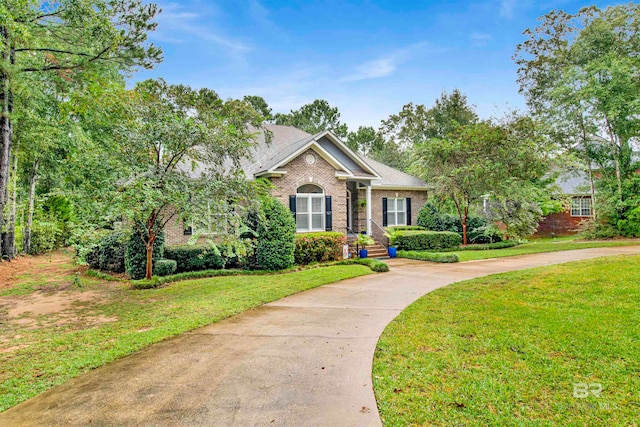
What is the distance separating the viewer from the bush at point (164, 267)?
34.6 ft

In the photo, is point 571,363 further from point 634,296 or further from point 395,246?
point 395,246

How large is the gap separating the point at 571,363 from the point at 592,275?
17.7 ft

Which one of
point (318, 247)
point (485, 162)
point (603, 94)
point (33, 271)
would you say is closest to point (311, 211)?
point (318, 247)

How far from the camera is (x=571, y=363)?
400 centimetres

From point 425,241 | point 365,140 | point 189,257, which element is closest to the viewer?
point 189,257

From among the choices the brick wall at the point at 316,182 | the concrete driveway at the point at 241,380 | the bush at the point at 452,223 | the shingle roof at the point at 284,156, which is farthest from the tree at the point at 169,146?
the bush at the point at 452,223

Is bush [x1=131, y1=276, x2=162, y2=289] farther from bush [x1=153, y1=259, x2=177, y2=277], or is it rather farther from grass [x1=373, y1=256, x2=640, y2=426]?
grass [x1=373, y1=256, x2=640, y2=426]

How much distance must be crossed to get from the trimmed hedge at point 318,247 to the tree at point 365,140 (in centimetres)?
2504

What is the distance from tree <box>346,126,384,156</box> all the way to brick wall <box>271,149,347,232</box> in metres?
22.5

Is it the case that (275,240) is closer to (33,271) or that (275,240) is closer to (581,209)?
(33,271)

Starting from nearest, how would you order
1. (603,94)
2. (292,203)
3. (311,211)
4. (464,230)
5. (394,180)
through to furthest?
(292,203), (311,211), (603,94), (464,230), (394,180)

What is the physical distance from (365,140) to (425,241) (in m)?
24.3

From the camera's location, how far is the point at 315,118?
36.7 meters

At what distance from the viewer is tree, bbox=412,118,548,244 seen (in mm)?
17500
